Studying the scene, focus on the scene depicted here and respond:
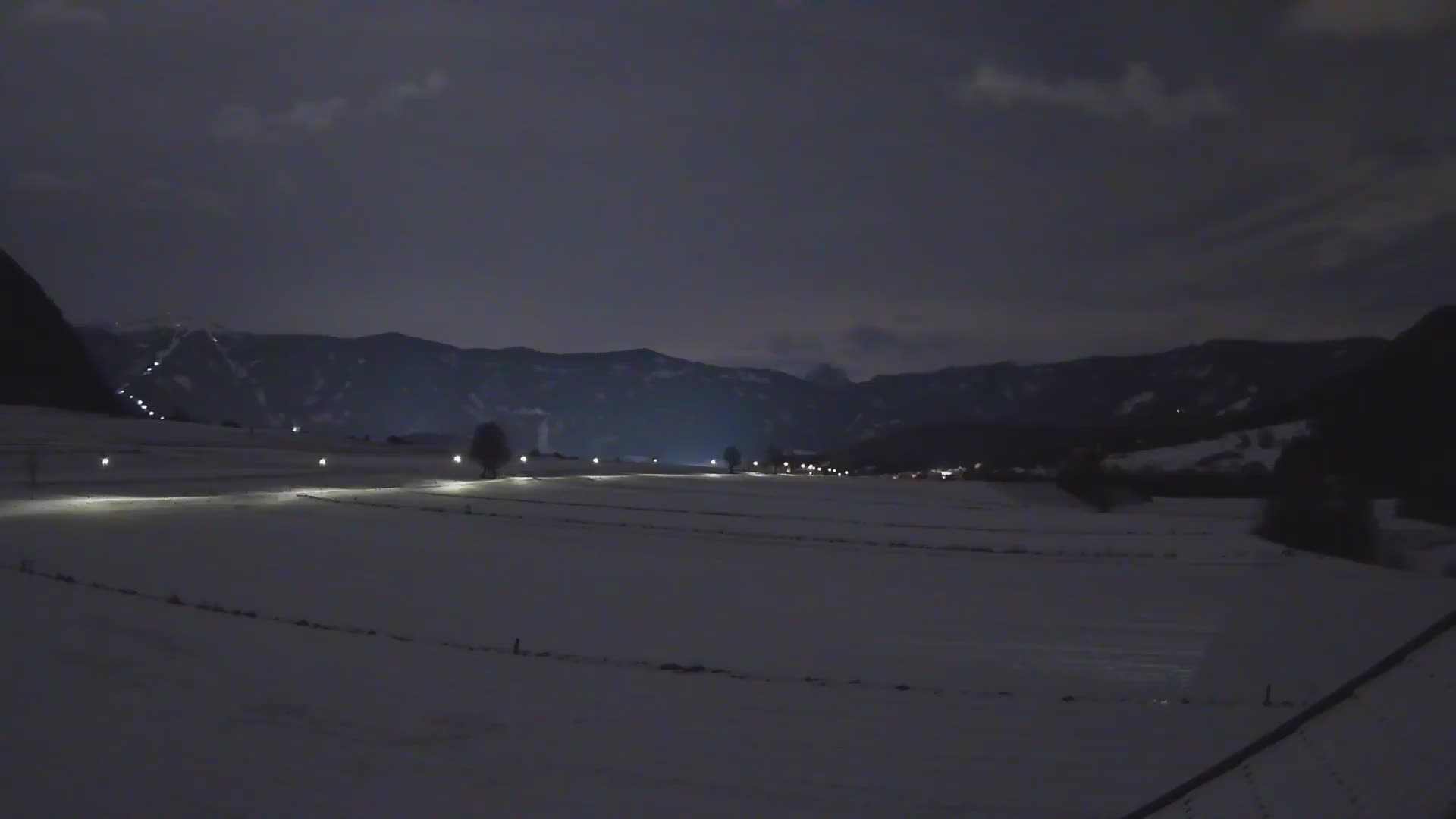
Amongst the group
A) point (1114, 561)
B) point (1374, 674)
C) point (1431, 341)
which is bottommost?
point (1114, 561)

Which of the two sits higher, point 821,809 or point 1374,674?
point 1374,674

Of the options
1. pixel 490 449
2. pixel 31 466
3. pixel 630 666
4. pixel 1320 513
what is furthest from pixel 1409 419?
pixel 31 466

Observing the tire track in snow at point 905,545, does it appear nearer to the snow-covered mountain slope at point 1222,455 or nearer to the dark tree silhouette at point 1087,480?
the dark tree silhouette at point 1087,480

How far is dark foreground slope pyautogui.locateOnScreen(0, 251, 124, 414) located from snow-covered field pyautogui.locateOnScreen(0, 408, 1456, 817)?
10351cm

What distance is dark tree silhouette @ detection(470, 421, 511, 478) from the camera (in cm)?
8244

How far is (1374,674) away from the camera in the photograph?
6434 mm

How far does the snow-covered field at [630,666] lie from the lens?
9.24 m

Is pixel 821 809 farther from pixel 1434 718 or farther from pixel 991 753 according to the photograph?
pixel 1434 718

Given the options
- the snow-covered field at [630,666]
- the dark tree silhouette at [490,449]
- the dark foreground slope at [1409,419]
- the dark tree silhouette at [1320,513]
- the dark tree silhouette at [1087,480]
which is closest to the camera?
the snow-covered field at [630,666]

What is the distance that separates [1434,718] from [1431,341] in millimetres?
60366

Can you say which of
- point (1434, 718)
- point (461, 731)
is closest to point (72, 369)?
point (461, 731)

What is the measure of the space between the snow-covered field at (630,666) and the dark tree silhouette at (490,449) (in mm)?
45059

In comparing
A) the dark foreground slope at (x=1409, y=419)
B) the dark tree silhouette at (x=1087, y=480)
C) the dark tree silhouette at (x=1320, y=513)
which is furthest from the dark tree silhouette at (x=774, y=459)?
the dark tree silhouette at (x=1320, y=513)

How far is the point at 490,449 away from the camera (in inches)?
3260
